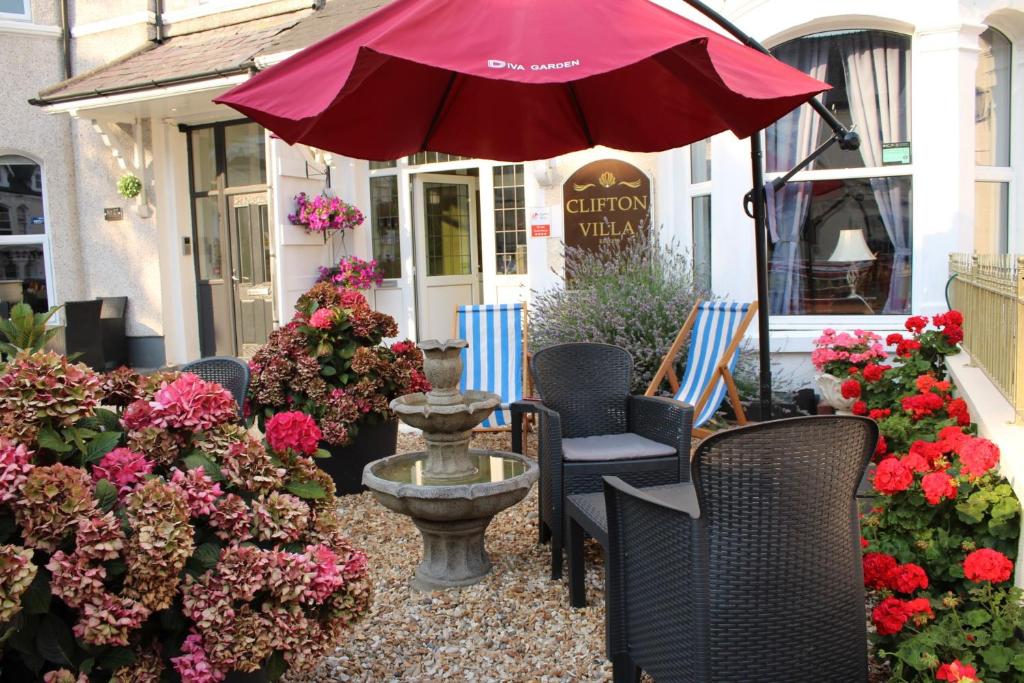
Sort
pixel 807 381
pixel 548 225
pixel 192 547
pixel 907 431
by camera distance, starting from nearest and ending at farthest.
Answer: pixel 192 547, pixel 907 431, pixel 807 381, pixel 548 225

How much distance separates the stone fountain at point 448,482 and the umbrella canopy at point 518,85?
1109mm

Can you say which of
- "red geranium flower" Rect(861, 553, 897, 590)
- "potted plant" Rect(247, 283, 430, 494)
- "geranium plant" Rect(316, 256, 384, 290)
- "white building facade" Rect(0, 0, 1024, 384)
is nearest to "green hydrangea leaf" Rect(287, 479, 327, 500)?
"red geranium flower" Rect(861, 553, 897, 590)

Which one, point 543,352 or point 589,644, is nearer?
point 589,644

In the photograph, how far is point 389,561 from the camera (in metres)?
3.93

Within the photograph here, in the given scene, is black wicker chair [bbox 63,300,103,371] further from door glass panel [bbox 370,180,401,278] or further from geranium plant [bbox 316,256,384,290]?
door glass panel [bbox 370,180,401,278]

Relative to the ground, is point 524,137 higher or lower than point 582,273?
higher

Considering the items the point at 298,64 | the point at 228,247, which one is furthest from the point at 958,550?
the point at 228,247

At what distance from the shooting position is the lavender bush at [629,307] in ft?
20.6

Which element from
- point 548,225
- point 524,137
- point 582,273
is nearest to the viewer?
point 524,137

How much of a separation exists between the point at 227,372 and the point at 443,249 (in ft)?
18.3

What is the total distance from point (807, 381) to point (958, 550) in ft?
14.0

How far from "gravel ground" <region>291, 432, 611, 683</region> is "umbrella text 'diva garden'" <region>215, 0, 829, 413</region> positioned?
1.43 meters

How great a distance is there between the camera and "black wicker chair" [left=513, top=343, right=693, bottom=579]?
11.6 feet

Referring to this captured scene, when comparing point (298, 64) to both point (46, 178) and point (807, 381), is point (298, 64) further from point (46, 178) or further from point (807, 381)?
point (46, 178)
